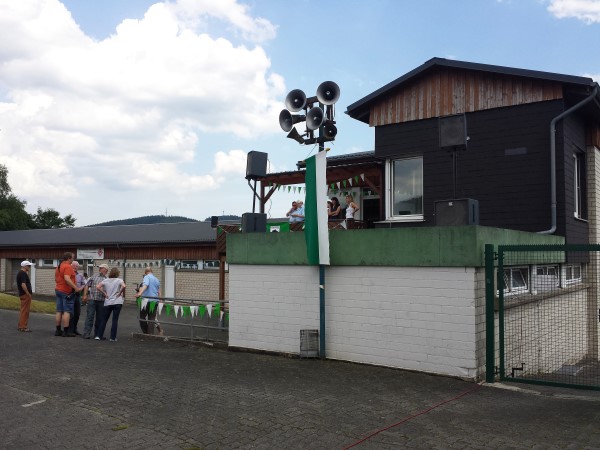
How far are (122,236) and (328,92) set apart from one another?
22.2 metres

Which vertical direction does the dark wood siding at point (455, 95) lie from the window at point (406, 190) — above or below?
above

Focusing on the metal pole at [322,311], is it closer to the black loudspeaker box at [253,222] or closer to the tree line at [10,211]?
the black loudspeaker box at [253,222]

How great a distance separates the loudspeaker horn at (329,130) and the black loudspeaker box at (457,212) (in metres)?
2.38

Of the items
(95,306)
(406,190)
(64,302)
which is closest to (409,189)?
(406,190)

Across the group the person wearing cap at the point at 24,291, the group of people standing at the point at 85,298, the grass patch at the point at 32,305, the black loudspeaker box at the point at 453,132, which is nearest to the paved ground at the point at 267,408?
the group of people standing at the point at 85,298

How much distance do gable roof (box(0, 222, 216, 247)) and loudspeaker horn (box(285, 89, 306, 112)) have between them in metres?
14.5

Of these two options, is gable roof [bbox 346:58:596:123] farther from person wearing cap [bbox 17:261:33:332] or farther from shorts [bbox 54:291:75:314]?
person wearing cap [bbox 17:261:33:332]

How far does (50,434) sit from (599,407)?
606 cm

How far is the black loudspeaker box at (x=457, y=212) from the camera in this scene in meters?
8.66

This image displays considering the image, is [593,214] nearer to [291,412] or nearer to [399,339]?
[399,339]

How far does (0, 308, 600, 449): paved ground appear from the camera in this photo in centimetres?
529

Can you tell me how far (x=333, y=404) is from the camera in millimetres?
6504

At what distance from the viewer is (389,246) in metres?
8.58

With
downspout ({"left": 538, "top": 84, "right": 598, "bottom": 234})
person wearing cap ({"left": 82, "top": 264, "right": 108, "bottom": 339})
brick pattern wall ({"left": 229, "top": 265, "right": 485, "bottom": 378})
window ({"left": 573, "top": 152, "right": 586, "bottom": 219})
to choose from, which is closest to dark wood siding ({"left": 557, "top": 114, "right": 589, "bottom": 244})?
downspout ({"left": 538, "top": 84, "right": 598, "bottom": 234})
